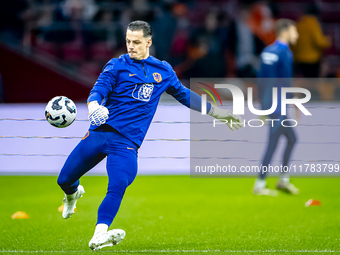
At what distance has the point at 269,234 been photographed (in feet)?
16.9

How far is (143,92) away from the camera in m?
4.52

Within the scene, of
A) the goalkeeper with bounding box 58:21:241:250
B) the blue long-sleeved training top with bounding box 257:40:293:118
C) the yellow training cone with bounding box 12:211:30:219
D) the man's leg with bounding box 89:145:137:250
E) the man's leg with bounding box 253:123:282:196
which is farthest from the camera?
the man's leg with bounding box 253:123:282:196

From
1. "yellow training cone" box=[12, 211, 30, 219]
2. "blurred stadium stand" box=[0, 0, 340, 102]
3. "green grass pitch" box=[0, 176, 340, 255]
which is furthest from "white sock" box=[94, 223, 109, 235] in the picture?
"blurred stadium stand" box=[0, 0, 340, 102]

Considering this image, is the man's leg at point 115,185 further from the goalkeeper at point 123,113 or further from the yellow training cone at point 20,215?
the yellow training cone at point 20,215

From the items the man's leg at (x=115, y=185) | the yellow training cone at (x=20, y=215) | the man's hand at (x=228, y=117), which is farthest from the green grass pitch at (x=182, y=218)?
the man's hand at (x=228, y=117)

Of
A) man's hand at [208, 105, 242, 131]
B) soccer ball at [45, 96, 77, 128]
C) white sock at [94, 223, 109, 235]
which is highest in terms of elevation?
soccer ball at [45, 96, 77, 128]

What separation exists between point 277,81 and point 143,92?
122 inches

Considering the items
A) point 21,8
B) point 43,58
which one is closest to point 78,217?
point 43,58

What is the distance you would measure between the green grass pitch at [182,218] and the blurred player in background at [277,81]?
297mm

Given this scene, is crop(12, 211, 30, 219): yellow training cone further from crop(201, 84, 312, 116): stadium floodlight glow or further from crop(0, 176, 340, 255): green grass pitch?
crop(201, 84, 312, 116): stadium floodlight glow

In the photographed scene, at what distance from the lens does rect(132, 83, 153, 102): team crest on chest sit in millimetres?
4492

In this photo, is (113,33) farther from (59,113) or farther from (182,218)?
(59,113)

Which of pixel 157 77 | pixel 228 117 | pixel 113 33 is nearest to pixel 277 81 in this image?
pixel 228 117

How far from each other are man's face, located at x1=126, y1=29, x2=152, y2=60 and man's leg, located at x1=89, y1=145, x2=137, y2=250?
2.56 feet
